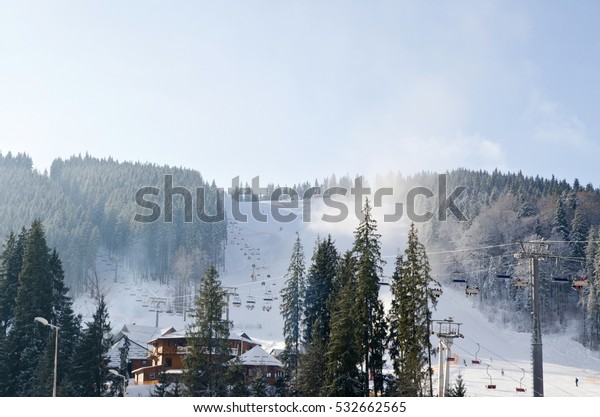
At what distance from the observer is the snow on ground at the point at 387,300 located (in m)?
73.9

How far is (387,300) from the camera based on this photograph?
121312 millimetres

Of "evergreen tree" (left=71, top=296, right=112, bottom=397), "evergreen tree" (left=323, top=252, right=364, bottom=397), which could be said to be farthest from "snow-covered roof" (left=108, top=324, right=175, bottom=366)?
"evergreen tree" (left=323, top=252, right=364, bottom=397)

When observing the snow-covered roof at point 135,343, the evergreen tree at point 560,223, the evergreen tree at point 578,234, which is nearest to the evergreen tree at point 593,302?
the evergreen tree at point 578,234

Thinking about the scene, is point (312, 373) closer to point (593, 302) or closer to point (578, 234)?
point (593, 302)

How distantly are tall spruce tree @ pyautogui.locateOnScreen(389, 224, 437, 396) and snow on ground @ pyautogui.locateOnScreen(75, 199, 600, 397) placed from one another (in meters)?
21.3

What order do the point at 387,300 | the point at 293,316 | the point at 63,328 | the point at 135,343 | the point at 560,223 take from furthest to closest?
the point at 560,223 < the point at 387,300 < the point at 135,343 < the point at 293,316 < the point at 63,328

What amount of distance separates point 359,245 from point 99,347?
23027 mm

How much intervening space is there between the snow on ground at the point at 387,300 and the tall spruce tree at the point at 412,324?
2130 cm

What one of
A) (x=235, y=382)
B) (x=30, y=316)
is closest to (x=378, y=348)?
(x=235, y=382)

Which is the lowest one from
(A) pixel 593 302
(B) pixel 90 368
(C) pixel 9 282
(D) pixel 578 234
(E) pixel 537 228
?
(B) pixel 90 368

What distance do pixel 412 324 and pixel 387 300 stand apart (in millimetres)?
77487

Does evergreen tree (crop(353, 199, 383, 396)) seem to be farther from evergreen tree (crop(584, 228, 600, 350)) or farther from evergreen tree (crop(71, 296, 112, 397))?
evergreen tree (crop(584, 228, 600, 350))
